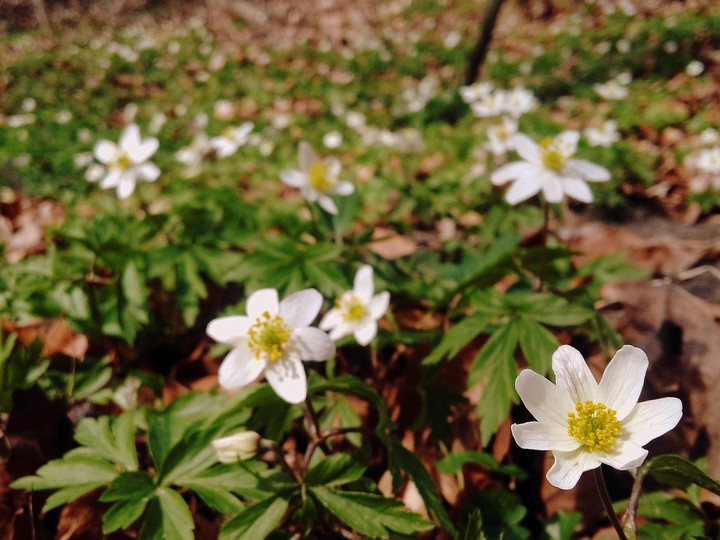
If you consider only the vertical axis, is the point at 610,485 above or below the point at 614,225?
above

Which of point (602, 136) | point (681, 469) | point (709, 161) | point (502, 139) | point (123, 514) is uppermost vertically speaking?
point (681, 469)

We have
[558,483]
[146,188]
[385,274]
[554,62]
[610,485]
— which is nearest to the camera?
[558,483]

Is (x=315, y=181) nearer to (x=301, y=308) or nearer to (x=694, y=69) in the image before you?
(x=301, y=308)

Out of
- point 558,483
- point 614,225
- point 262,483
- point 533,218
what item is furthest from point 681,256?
point 262,483

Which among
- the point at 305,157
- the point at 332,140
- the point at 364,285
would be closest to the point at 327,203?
Answer: the point at 305,157

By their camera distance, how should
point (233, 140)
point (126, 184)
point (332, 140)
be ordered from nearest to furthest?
point (126, 184)
point (233, 140)
point (332, 140)

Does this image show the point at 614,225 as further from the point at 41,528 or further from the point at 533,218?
the point at 41,528
